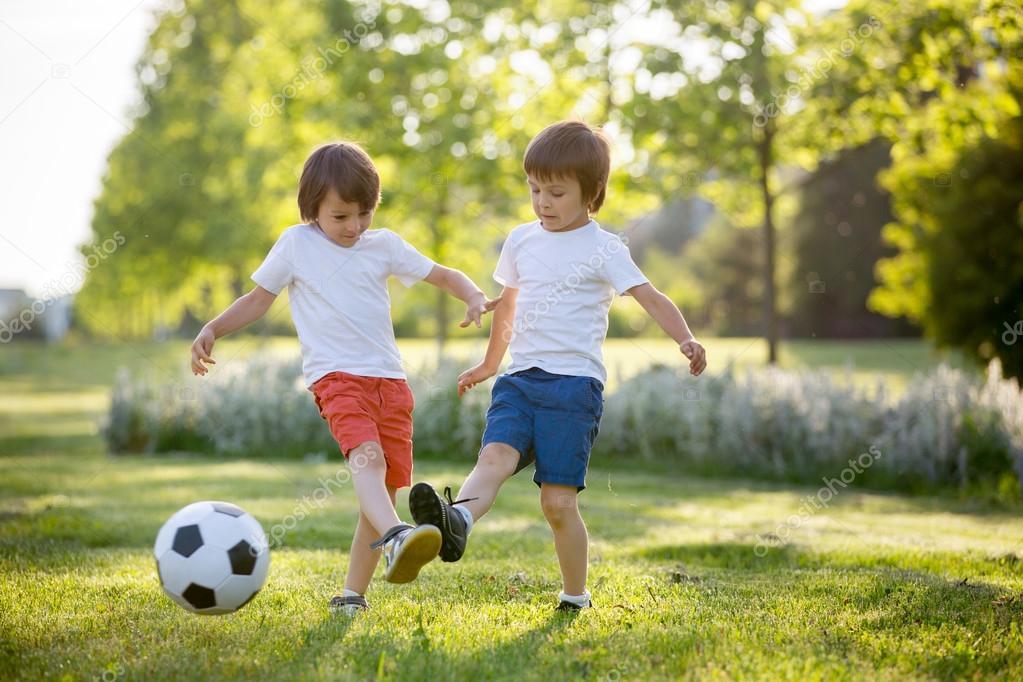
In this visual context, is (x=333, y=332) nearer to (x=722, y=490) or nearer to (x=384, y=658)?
(x=384, y=658)

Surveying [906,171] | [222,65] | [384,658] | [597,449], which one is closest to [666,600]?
[384,658]

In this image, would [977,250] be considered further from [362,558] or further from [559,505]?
[362,558]

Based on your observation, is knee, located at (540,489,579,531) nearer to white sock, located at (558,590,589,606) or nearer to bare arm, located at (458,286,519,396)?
white sock, located at (558,590,589,606)

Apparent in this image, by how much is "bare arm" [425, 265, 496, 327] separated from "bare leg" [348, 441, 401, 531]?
2.12 feet

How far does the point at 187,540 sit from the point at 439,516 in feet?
2.84

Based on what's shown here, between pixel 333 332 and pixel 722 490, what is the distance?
219 inches

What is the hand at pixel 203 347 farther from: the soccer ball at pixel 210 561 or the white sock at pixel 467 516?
the white sock at pixel 467 516

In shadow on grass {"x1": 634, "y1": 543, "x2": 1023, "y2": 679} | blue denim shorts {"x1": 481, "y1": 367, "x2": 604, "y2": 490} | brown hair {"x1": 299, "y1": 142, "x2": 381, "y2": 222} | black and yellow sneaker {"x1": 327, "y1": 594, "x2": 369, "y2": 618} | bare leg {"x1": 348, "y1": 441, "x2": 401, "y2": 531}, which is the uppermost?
brown hair {"x1": 299, "y1": 142, "x2": 381, "y2": 222}

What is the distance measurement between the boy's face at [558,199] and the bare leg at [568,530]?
993 mm

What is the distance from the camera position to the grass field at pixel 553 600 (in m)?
2.92

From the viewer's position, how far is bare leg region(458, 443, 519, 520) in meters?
3.42

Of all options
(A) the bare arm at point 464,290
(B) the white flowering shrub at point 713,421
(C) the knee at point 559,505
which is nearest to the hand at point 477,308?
(A) the bare arm at point 464,290

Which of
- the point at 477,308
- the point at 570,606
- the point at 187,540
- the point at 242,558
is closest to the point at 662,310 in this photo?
the point at 477,308

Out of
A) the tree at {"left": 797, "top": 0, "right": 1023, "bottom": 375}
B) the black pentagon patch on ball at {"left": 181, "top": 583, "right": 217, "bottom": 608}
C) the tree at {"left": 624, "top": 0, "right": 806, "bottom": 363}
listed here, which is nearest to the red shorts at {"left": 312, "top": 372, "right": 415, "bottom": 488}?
the black pentagon patch on ball at {"left": 181, "top": 583, "right": 217, "bottom": 608}
